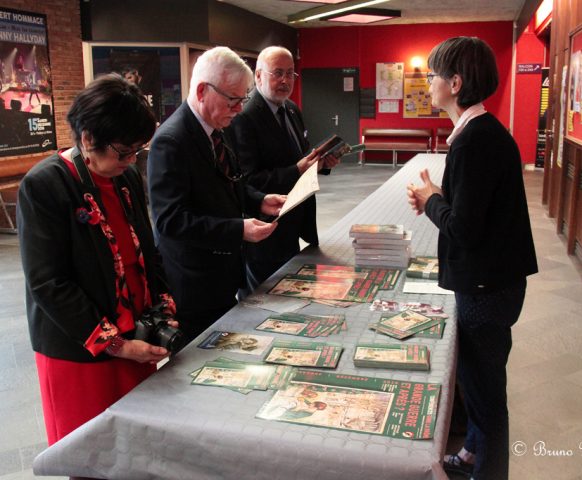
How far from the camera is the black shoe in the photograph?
2465 millimetres

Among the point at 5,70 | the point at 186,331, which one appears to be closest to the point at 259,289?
the point at 186,331

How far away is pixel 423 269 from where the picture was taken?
98.1 inches

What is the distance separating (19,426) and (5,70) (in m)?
6.25

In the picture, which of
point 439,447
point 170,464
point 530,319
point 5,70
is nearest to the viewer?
point 439,447

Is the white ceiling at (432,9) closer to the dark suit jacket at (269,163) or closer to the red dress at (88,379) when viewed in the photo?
the dark suit jacket at (269,163)

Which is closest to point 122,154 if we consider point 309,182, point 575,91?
point 309,182

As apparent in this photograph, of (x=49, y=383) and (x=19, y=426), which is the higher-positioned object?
(x=49, y=383)

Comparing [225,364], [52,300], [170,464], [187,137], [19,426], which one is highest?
[187,137]

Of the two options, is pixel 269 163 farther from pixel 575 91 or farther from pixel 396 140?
pixel 396 140

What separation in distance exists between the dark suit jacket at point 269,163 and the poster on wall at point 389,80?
12049mm

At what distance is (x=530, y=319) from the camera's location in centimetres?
438

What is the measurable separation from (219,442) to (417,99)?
13771mm

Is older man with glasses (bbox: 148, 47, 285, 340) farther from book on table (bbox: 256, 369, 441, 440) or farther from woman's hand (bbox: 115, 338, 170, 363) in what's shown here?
book on table (bbox: 256, 369, 441, 440)

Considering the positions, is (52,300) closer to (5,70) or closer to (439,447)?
(439,447)
